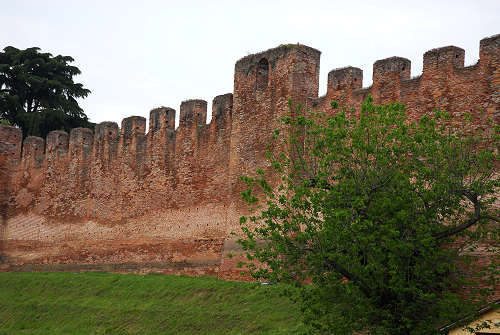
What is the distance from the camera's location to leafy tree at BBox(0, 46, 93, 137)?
3020 centimetres

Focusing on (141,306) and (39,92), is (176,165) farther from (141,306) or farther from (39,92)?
(39,92)

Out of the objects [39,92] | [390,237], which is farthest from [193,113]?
[39,92]

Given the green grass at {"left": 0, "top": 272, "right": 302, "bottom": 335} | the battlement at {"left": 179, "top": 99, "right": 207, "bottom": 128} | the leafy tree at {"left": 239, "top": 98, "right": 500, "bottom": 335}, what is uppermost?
the battlement at {"left": 179, "top": 99, "right": 207, "bottom": 128}

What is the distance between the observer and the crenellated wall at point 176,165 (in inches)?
539

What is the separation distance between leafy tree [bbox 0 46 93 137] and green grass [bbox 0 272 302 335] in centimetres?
1150

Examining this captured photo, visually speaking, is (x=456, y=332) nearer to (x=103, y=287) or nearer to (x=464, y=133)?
(x=464, y=133)

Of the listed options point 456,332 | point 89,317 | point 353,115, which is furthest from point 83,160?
point 456,332

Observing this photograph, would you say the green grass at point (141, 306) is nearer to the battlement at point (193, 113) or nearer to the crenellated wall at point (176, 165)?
the crenellated wall at point (176, 165)

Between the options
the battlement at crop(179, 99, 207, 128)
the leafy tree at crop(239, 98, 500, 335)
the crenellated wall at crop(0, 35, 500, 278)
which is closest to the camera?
the leafy tree at crop(239, 98, 500, 335)

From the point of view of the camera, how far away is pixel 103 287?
17609mm

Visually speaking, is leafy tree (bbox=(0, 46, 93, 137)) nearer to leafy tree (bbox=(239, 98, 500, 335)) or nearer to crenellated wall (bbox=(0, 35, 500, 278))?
crenellated wall (bbox=(0, 35, 500, 278))

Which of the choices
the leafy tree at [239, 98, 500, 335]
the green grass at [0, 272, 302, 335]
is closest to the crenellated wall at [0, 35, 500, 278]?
the green grass at [0, 272, 302, 335]

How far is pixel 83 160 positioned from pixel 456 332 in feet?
50.2

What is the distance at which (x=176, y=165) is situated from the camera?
19359 mm
